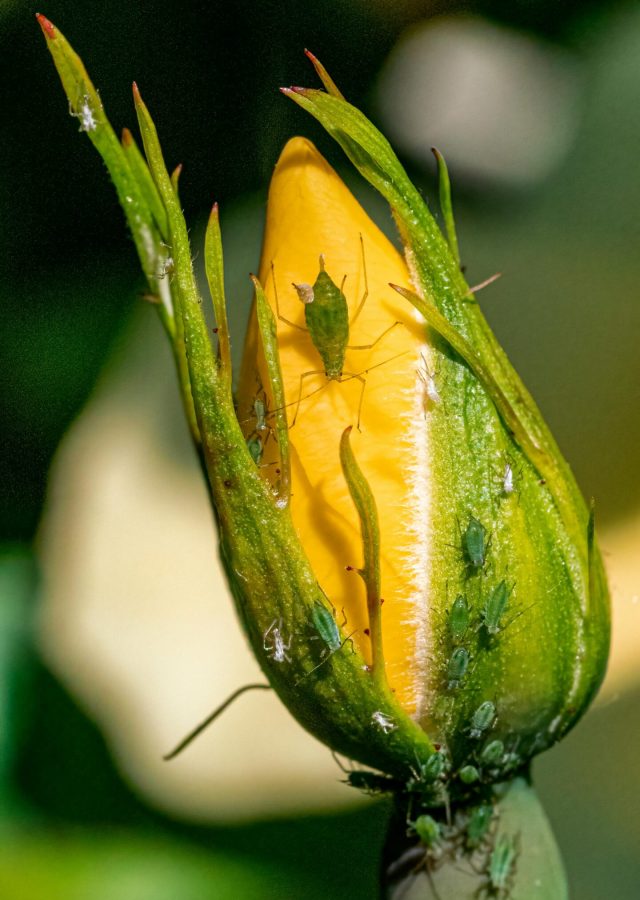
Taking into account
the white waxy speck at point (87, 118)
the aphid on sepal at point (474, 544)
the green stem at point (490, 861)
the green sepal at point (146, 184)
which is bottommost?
the green stem at point (490, 861)

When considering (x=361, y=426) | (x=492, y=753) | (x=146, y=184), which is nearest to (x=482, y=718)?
(x=492, y=753)

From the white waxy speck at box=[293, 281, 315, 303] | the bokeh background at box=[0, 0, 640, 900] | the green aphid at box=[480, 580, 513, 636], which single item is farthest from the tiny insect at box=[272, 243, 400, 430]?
the bokeh background at box=[0, 0, 640, 900]

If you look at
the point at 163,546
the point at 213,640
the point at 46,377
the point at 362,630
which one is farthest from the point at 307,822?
the point at 362,630

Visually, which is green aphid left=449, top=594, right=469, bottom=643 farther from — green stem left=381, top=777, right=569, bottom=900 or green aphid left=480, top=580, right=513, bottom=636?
green stem left=381, top=777, right=569, bottom=900

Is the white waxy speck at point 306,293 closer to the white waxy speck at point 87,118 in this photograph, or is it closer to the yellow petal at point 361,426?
the yellow petal at point 361,426

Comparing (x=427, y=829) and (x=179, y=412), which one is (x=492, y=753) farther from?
(x=179, y=412)

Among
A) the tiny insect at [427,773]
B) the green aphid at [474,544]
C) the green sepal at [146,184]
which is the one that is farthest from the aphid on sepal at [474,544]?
the green sepal at [146,184]
